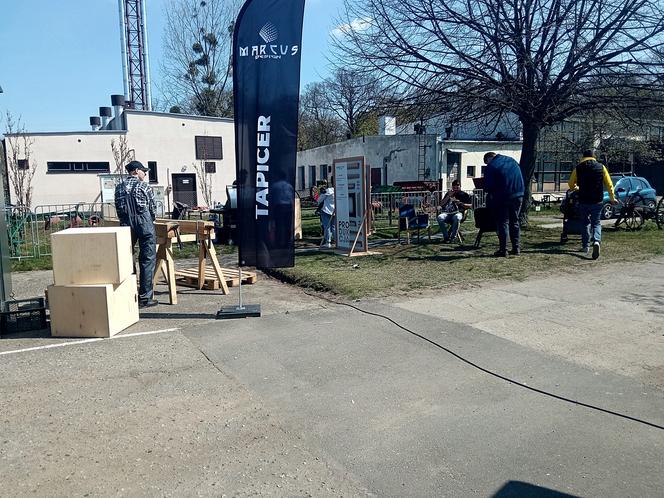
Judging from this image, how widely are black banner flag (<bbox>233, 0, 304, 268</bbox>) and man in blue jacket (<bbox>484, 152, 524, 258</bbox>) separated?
5.07 meters

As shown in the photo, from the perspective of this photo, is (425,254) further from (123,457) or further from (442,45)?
(123,457)

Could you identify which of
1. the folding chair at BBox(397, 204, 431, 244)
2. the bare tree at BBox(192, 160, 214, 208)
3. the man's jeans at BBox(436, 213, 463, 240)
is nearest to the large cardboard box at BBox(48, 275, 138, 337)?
the folding chair at BBox(397, 204, 431, 244)

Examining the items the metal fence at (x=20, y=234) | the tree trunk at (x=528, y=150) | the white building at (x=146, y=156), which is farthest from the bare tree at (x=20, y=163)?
the tree trunk at (x=528, y=150)

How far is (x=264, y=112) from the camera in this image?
7.22 meters

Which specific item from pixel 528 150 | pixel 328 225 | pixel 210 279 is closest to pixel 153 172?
pixel 328 225

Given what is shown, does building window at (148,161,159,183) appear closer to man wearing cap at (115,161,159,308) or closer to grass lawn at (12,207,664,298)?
grass lawn at (12,207,664,298)

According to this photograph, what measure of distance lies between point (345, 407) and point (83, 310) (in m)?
3.50

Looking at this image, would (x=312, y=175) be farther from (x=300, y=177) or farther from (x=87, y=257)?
(x=87, y=257)

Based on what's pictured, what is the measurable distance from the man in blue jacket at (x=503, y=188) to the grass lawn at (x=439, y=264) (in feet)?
2.71

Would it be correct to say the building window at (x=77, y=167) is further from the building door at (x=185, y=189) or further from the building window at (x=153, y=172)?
the building door at (x=185, y=189)

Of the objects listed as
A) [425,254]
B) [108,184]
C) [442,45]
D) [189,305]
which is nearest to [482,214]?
[425,254]

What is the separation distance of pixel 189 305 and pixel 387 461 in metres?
→ 5.09

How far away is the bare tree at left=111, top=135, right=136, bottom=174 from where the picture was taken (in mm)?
31320

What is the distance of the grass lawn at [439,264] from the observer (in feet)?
29.2
